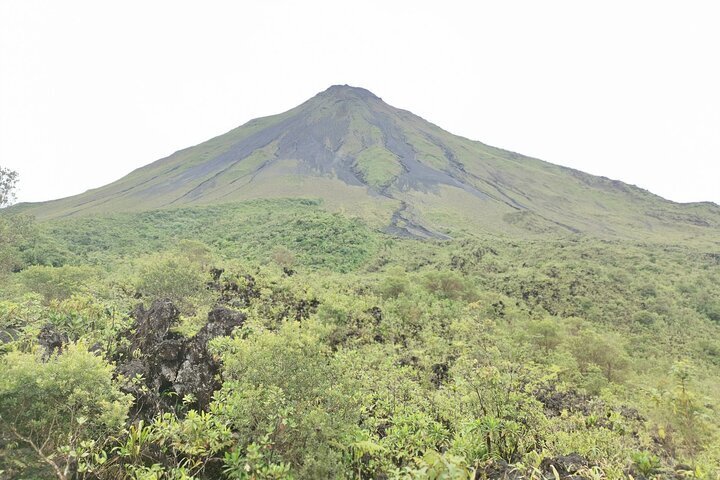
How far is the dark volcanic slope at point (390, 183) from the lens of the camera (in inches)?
2987

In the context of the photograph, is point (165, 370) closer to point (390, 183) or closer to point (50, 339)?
point (50, 339)

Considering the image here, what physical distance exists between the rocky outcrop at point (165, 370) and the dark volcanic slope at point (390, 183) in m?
52.1

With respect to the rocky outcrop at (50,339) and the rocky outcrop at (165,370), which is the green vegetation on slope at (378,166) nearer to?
the rocky outcrop at (165,370)

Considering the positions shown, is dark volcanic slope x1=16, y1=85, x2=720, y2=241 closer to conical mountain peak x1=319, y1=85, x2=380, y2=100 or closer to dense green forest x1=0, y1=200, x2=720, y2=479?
conical mountain peak x1=319, y1=85, x2=380, y2=100

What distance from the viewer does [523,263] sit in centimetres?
4584

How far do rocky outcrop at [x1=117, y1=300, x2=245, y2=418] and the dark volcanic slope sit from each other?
5206 centimetres

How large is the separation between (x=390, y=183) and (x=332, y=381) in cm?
7671

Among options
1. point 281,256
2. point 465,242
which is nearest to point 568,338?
point 281,256

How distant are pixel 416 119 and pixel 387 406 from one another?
440 ft

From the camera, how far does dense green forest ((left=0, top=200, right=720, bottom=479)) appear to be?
6.67m

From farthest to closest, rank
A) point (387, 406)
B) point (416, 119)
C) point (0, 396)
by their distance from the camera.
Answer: point (416, 119) < point (387, 406) < point (0, 396)

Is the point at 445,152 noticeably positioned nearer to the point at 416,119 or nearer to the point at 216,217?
the point at 416,119

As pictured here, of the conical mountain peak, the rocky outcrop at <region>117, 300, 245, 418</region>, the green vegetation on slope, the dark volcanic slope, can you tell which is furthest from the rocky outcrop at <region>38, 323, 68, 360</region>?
the conical mountain peak

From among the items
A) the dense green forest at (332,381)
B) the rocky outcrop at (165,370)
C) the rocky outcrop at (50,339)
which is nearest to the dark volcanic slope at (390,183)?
the dense green forest at (332,381)
